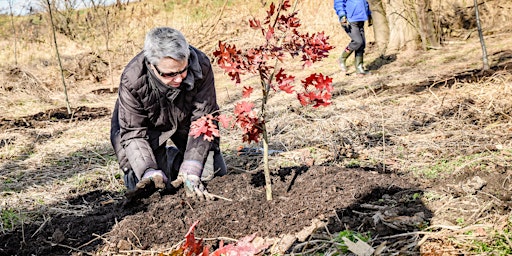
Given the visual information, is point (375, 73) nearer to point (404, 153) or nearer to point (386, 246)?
point (404, 153)

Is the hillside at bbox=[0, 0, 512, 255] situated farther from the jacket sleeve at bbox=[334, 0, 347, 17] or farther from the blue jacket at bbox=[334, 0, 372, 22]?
the jacket sleeve at bbox=[334, 0, 347, 17]

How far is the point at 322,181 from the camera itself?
3131 mm

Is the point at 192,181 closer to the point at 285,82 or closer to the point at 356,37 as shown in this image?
the point at 285,82

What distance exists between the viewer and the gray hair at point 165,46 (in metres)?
2.90

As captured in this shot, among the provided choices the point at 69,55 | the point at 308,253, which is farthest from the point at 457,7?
the point at 69,55

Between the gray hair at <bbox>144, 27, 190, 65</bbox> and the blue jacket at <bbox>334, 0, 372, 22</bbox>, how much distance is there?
19.1 feet

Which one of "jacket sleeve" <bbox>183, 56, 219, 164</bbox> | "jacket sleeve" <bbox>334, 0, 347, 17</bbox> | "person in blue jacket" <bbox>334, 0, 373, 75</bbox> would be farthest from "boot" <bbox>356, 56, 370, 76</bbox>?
"jacket sleeve" <bbox>183, 56, 219, 164</bbox>

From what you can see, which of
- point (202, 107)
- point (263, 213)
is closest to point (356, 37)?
point (202, 107)

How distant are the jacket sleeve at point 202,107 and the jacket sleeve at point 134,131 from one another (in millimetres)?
279

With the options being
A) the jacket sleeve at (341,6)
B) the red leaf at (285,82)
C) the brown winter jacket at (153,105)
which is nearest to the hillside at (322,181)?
the brown winter jacket at (153,105)

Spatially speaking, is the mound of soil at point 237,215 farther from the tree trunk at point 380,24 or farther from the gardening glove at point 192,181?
the tree trunk at point 380,24

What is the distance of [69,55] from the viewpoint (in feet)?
48.7

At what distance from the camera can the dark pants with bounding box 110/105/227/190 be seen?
3.76 metres

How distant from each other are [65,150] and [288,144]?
270cm
